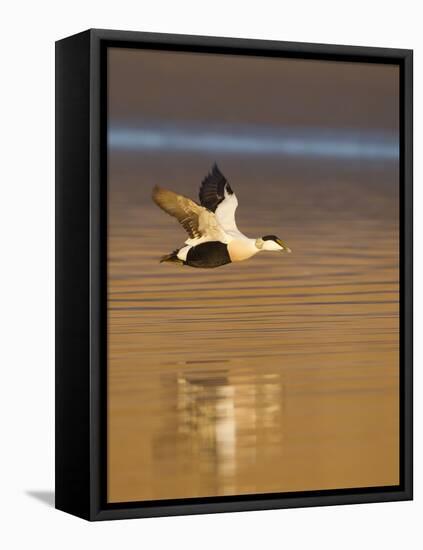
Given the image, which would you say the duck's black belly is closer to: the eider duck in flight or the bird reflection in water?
the eider duck in flight

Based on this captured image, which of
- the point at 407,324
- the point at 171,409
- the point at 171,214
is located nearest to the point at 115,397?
the point at 171,409

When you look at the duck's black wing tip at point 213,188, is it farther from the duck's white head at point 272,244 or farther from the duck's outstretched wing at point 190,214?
the duck's white head at point 272,244

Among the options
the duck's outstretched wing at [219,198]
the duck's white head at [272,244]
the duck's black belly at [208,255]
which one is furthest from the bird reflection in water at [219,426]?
the duck's outstretched wing at [219,198]

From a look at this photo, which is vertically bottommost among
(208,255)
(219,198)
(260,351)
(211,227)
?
(260,351)

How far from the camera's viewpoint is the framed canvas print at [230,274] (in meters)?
9.66

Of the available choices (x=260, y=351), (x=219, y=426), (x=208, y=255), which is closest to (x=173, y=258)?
(x=208, y=255)

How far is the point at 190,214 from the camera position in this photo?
985 centimetres

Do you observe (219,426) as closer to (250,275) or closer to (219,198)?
(250,275)

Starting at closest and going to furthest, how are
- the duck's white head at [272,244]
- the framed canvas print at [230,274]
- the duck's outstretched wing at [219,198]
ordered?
the framed canvas print at [230,274] → the duck's outstretched wing at [219,198] → the duck's white head at [272,244]

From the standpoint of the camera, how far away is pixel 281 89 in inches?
397

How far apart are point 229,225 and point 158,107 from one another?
30.1 inches

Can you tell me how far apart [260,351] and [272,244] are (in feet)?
1.94

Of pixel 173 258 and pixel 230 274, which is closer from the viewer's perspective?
pixel 173 258

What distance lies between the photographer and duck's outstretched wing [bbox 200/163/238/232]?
9.88 metres
